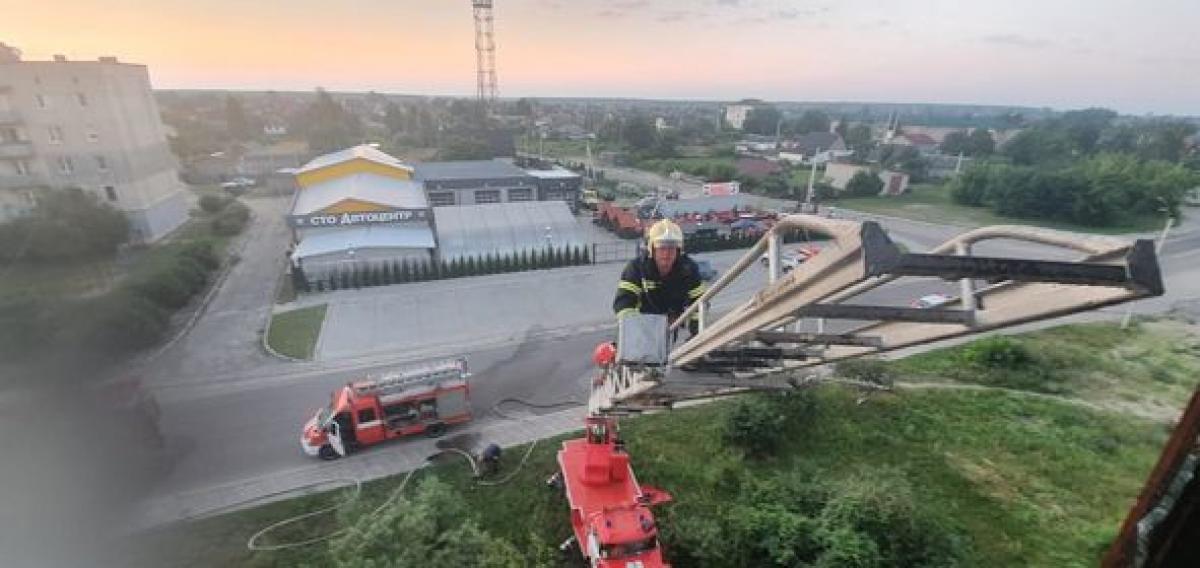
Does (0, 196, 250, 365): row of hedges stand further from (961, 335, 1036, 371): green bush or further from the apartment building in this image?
(961, 335, 1036, 371): green bush

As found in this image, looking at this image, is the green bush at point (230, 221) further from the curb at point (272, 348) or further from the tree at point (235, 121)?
the tree at point (235, 121)

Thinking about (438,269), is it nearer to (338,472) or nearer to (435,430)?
(435,430)

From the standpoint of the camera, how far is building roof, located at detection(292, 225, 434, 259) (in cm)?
3039

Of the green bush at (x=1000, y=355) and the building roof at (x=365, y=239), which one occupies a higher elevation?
the building roof at (x=365, y=239)

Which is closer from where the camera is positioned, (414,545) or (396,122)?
(414,545)

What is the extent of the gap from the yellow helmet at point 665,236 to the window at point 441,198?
4053cm

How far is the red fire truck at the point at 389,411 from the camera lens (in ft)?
52.3

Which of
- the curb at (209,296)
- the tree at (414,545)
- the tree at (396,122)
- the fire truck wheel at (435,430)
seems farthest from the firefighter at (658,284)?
the tree at (396,122)

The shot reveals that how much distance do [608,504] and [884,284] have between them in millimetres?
8253

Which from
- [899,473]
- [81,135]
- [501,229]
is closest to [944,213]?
[501,229]

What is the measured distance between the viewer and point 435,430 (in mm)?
17062

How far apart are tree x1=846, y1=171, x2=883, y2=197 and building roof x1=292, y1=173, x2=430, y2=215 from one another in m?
47.5

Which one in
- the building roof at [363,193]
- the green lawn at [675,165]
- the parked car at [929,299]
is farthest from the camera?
A: the green lawn at [675,165]

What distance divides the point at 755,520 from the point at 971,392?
1290 centimetres
